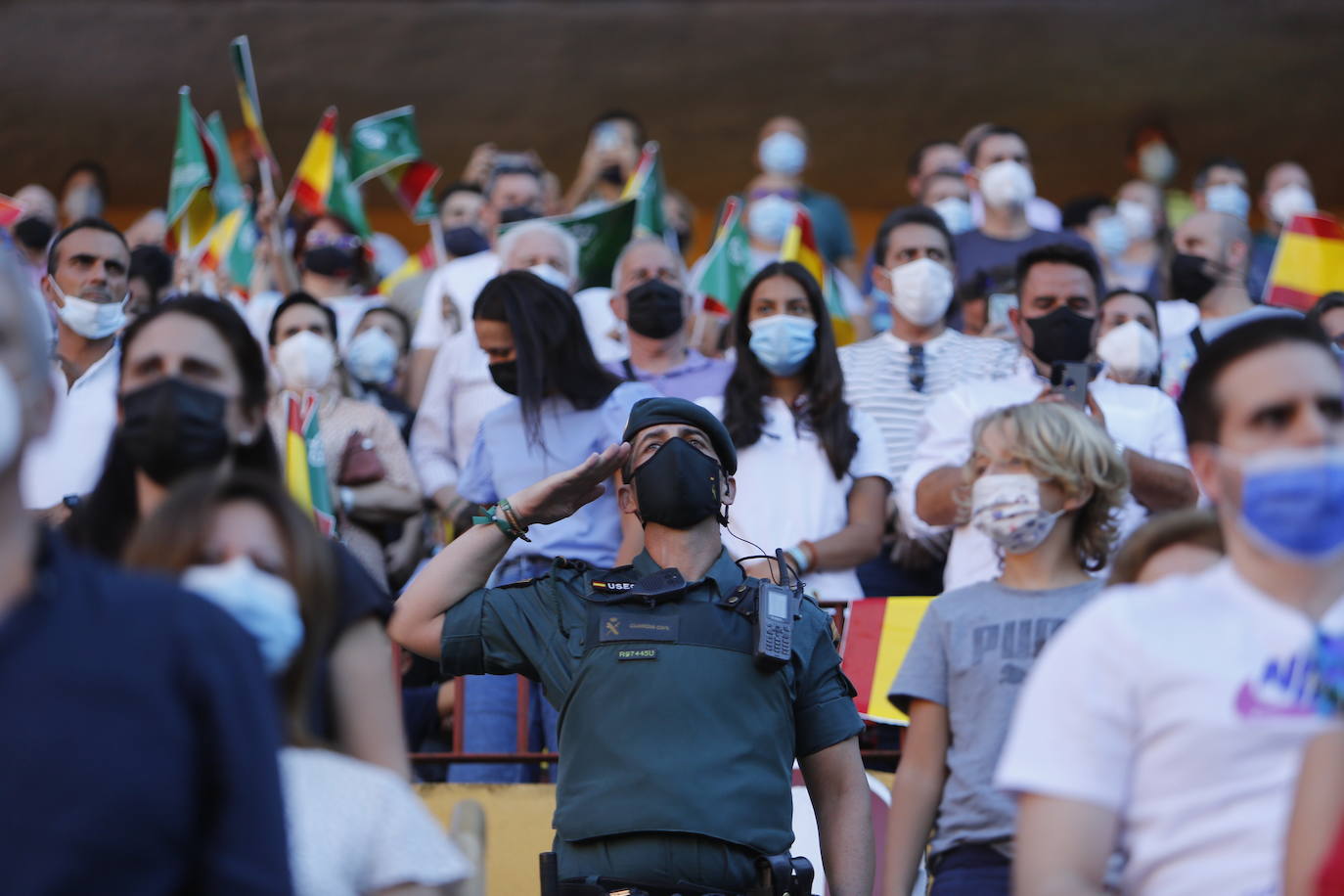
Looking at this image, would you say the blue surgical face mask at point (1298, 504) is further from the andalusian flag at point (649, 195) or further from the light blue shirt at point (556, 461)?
the andalusian flag at point (649, 195)

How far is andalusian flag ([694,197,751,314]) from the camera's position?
9.25 m

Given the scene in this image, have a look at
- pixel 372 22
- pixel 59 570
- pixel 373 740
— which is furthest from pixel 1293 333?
pixel 372 22

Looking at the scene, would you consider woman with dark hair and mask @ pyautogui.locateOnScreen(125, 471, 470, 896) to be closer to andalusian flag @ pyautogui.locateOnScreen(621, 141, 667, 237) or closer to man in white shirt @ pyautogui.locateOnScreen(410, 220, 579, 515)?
man in white shirt @ pyautogui.locateOnScreen(410, 220, 579, 515)

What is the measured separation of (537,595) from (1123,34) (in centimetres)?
1015

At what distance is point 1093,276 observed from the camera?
6723 mm

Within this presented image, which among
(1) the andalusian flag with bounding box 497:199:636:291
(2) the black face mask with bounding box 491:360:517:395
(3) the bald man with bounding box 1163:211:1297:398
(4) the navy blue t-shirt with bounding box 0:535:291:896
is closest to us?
(4) the navy blue t-shirt with bounding box 0:535:291:896

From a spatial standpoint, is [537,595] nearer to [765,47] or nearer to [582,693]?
[582,693]

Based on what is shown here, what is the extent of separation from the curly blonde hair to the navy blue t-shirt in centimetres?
268

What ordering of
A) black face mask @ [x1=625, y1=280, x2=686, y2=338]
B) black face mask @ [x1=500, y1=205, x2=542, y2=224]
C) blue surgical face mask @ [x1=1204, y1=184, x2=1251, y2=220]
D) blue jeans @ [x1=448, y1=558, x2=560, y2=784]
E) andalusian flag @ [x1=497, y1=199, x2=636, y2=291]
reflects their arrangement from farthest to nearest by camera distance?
blue surgical face mask @ [x1=1204, y1=184, x2=1251, y2=220], black face mask @ [x1=500, y1=205, x2=542, y2=224], andalusian flag @ [x1=497, y1=199, x2=636, y2=291], black face mask @ [x1=625, y1=280, x2=686, y2=338], blue jeans @ [x1=448, y1=558, x2=560, y2=784]

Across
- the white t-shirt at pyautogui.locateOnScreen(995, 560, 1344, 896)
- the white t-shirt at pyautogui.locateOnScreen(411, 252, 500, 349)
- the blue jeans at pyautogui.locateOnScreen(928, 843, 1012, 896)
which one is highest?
the white t-shirt at pyautogui.locateOnScreen(411, 252, 500, 349)

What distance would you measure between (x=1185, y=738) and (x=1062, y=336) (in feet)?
12.2

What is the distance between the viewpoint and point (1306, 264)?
841 cm

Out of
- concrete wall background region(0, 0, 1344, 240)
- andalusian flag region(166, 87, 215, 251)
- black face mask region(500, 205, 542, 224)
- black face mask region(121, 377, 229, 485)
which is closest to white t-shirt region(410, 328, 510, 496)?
black face mask region(500, 205, 542, 224)

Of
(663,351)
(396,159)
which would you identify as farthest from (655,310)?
(396,159)
